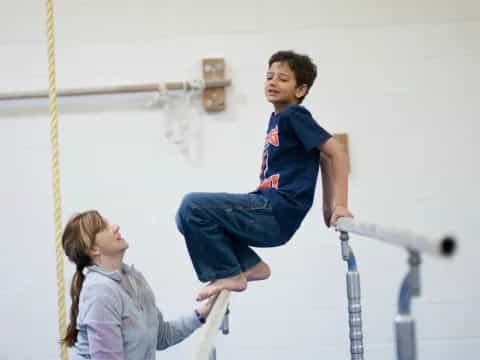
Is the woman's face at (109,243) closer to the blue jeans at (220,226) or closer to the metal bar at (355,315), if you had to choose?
the blue jeans at (220,226)

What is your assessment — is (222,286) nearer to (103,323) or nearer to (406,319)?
(103,323)

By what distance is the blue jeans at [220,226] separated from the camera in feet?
4.90

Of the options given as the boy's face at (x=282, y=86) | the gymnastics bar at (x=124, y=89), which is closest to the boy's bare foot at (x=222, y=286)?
the boy's face at (x=282, y=86)

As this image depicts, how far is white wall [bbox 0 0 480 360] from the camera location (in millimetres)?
2645

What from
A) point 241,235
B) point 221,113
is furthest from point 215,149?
point 241,235

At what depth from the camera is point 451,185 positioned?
2.66 m

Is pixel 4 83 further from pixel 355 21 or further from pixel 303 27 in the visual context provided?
pixel 355 21

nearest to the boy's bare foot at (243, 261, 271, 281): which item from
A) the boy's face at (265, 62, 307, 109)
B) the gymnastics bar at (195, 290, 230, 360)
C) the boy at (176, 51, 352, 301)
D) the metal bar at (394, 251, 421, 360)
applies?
the boy at (176, 51, 352, 301)

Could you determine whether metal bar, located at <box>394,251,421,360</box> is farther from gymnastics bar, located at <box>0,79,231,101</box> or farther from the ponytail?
gymnastics bar, located at <box>0,79,231,101</box>

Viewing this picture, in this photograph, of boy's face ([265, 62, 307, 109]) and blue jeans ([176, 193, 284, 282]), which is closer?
blue jeans ([176, 193, 284, 282])

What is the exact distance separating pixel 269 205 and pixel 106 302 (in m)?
0.45

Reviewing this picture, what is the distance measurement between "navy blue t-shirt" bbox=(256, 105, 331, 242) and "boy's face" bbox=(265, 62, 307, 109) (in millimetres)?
80

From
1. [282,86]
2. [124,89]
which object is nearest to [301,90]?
[282,86]

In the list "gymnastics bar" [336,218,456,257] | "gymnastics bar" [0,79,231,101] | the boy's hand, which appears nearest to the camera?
"gymnastics bar" [336,218,456,257]
